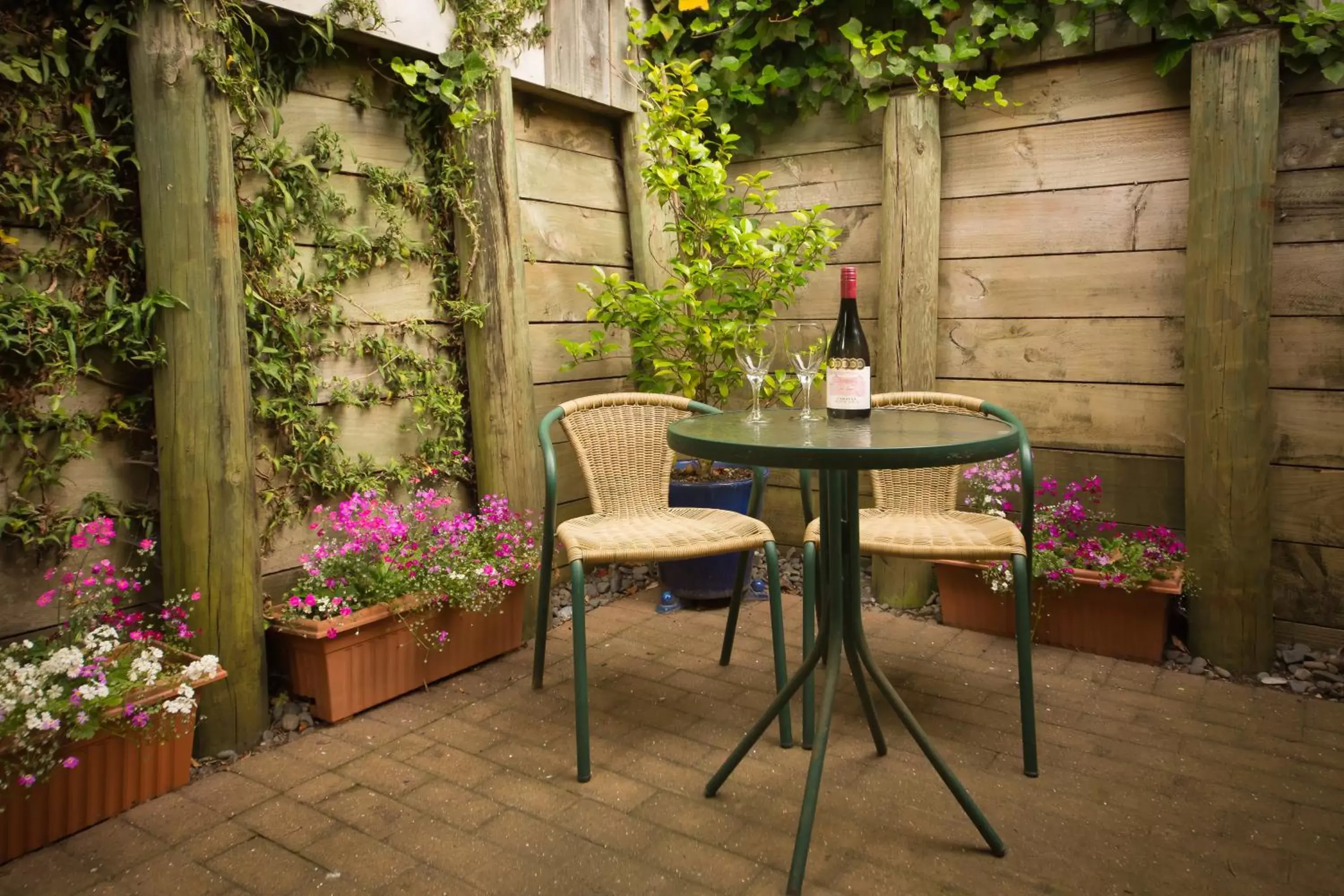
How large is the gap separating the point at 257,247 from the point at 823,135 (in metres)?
2.08

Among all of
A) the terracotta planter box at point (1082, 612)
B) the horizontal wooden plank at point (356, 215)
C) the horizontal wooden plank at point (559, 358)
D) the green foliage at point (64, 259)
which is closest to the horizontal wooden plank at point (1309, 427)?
the terracotta planter box at point (1082, 612)

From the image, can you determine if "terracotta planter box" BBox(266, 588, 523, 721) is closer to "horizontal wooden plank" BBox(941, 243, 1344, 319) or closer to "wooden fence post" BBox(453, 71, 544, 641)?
"wooden fence post" BBox(453, 71, 544, 641)

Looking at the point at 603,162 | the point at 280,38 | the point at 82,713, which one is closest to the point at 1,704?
the point at 82,713

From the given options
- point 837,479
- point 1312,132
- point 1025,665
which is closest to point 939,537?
point 1025,665

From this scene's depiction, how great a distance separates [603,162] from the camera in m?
3.58

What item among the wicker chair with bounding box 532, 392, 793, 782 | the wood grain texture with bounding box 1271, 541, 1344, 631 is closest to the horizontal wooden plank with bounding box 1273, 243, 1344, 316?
the wood grain texture with bounding box 1271, 541, 1344, 631

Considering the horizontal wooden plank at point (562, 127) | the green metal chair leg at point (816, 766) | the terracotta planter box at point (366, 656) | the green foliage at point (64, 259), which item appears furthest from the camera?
the horizontal wooden plank at point (562, 127)

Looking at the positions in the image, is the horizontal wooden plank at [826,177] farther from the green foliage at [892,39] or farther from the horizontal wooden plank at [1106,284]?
the horizontal wooden plank at [1106,284]

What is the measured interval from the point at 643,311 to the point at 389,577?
4.04ft

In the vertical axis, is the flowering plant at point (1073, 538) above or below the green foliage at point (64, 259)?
below

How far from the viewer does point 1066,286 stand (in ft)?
9.91

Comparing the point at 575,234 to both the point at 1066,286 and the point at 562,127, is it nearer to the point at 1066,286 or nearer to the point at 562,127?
the point at 562,127

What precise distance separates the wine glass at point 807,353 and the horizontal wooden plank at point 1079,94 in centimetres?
135

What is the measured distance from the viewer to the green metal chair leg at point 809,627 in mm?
2119
